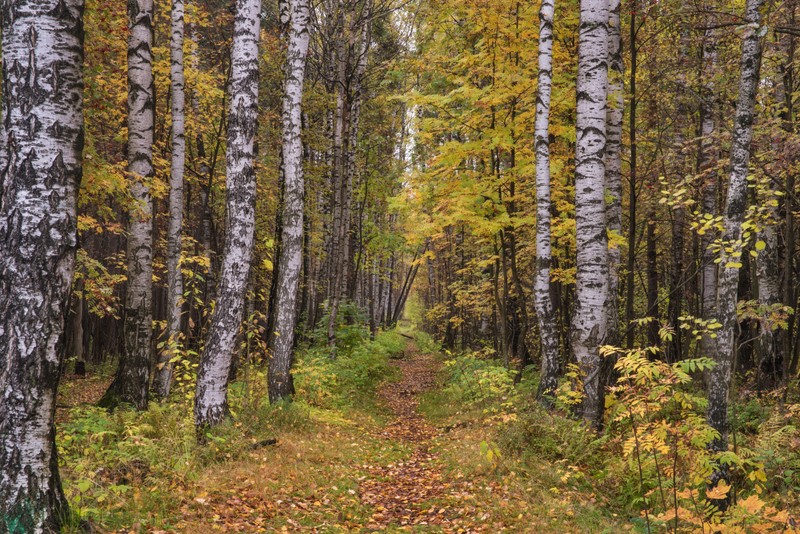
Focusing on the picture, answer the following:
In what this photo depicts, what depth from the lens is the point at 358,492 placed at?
6.89 meters

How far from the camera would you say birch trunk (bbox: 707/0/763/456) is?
5234mm

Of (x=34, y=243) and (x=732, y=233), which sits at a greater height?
(x=732, y=233)

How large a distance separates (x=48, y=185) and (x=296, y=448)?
17.3 ft

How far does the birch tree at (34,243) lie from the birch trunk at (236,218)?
348 cm

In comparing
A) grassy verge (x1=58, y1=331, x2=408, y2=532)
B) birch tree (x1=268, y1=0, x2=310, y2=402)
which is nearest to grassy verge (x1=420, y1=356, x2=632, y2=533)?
grassy verge (x1=58, y1=331, x2=408, y2=532)

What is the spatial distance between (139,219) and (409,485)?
6916 mm

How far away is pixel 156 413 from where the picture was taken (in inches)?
316

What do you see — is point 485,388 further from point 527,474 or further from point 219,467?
point 219,467

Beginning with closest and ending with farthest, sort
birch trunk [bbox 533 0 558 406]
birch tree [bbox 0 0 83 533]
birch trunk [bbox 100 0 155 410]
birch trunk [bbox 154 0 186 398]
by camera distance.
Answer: birch tree [bbox 0 0 83 533], birch trunk [bbox 100 0 155 410], birch trunk [bbox 533 0 558 406], birch trunk [bbox 154 0 186 398]

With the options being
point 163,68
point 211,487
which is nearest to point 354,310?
point 163,68

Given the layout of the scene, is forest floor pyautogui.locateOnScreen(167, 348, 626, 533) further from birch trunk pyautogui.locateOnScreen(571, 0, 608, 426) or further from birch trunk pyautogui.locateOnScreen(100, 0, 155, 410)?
birch trunk pyautogui.locateOnScreen(100, 0, 155, 410)

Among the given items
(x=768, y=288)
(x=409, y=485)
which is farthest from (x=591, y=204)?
(x=768, y=288)

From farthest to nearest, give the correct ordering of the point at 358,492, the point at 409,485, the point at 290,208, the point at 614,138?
the point at 290,208
the point at 614,138
the point at 409,485
the point at 358,492

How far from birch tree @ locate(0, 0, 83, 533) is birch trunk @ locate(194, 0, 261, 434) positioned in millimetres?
3482
